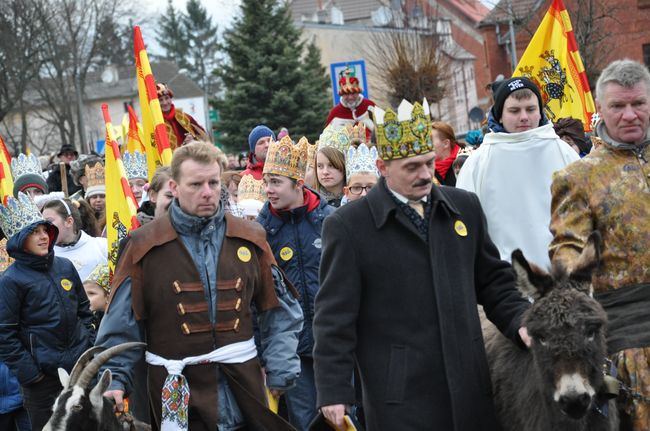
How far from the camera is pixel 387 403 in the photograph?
18.4ft

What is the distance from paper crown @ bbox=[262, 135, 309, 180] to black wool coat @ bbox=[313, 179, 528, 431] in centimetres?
284

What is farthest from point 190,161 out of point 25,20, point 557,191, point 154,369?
point 25,20

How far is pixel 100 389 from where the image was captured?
636 cm

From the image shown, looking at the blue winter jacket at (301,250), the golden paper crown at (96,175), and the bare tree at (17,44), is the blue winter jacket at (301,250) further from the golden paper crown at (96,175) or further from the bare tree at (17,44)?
the bare tree at (17,44)

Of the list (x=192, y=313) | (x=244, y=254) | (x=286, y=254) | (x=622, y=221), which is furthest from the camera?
(x=286, y=254)

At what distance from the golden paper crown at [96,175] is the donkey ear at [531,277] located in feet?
30.6

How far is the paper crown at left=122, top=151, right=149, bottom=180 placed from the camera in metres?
12.4

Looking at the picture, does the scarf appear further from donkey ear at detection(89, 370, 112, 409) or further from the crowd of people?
donkey ear at detection(89, 370, 112, 409)

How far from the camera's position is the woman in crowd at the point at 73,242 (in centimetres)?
1056

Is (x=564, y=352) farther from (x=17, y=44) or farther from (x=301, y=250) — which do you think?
(x=17, y=44)

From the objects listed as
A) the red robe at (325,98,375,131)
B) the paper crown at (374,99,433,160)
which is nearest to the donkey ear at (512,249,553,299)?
the paper crown at (374,99,433,160)

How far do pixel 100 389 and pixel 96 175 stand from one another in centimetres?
798

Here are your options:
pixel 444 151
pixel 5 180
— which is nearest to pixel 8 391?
pixel 5 180

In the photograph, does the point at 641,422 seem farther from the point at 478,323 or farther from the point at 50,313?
the point at 50,313
